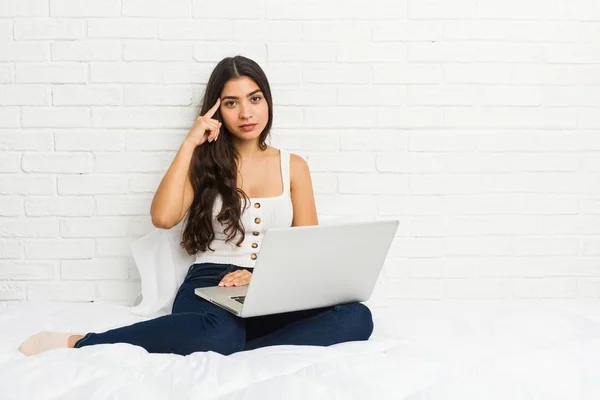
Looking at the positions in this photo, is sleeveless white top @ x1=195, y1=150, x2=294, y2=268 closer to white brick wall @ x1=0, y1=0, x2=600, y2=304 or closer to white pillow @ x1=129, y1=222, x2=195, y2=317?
white pillow @ x1=129, y1=222, x2=195, y2=317

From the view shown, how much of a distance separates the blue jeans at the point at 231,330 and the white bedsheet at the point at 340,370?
6 centimetres

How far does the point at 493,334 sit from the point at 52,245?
1.49 m

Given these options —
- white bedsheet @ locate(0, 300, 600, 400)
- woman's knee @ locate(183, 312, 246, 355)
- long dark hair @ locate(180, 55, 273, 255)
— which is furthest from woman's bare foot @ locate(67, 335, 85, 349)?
long dark hair @ locate(180, 55, 273, 255)

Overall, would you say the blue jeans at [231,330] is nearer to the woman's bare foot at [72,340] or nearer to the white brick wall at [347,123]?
the woman's bare foot at [72,340]

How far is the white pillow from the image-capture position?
2277 mm

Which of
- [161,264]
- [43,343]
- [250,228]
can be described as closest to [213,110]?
[250,228]

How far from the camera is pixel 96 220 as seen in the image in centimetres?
247

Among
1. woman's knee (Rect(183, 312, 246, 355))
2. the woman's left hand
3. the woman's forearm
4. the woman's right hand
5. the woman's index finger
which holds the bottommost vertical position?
woman's knee (Rect(183, 312, 246, 355))

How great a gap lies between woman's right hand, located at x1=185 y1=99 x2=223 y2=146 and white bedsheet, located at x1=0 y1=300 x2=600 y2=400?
76cm

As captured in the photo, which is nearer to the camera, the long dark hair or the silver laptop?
the silver laptop

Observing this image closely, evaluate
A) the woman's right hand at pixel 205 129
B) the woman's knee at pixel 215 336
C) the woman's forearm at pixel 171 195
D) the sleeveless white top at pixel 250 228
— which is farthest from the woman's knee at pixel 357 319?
the woman's right hand at pixel 205 129

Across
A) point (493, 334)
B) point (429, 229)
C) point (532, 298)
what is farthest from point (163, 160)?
point (532, 298)

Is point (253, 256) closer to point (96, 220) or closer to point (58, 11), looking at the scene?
point (96, 220)

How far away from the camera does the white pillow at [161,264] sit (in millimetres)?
2277
